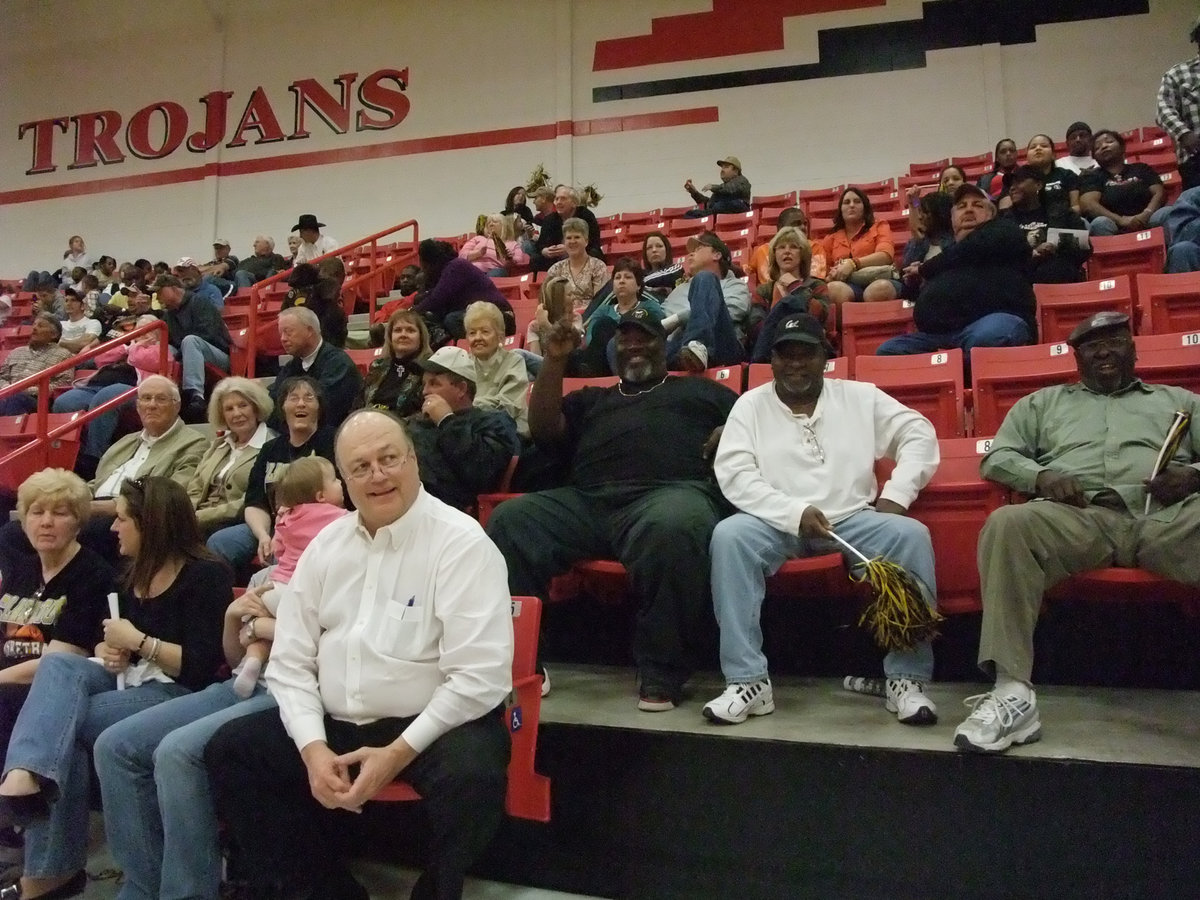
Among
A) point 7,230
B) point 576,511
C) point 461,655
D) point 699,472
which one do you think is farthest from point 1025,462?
point 7,230

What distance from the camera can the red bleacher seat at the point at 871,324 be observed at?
12.3 ft

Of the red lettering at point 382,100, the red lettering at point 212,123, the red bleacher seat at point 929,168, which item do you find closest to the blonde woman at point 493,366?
the red bleacher seat at point 929,168

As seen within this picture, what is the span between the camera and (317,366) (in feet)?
11.8

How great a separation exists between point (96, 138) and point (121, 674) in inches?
426

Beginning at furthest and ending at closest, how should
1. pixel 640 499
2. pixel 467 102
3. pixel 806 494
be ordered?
1. pixel 467 102
2. pixel 640 499
3. pixel 806 494

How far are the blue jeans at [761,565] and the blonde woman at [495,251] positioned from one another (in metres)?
4.43

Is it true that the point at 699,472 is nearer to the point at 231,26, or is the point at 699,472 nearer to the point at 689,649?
the point at 689,649

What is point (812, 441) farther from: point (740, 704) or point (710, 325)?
point (710, 325)

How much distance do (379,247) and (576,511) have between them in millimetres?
7148

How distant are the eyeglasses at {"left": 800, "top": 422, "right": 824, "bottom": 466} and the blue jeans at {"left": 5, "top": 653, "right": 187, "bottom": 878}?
171 cm

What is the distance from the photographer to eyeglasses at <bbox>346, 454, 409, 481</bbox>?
1701mm

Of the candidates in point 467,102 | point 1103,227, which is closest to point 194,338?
point 1103,227

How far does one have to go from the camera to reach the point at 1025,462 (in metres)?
2.20

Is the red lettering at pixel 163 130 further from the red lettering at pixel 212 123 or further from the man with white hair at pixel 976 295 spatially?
the man with white hair at pixel 976 295
